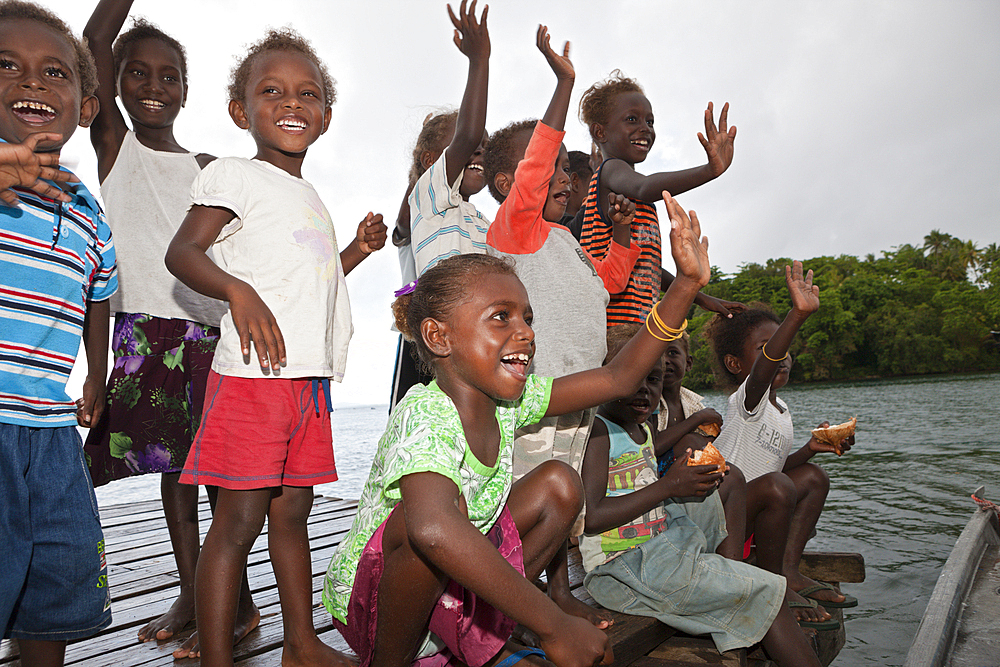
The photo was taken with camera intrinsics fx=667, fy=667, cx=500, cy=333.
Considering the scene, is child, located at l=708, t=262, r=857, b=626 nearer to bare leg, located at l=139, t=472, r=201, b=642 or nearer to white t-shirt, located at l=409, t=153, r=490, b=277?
white t-shirt, located at l=409, t=153, r=490, b=277

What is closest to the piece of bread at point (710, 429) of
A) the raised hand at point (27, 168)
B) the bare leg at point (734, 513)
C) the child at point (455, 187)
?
the bare leg at point (734, 513)

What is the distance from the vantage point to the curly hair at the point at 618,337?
2.81 m

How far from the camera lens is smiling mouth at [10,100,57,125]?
5.14ft

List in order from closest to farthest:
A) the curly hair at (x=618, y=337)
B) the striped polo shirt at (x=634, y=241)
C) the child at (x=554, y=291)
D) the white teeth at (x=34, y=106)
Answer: the white teeth at (x=34, y=106)
the child at (x=554, y=291)
the curly hair at (x=618, y=337)
the striped polo shirt at (x=634, y=241)

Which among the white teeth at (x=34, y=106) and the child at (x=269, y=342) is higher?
the white teeth at (x=34, y=106)

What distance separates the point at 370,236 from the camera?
2297 millimetres

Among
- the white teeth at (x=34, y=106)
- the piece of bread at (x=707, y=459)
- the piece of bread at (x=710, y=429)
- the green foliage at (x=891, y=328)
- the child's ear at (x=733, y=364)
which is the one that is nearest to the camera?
the white teeth at (x=34, y=106)

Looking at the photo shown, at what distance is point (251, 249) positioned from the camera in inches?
73.1

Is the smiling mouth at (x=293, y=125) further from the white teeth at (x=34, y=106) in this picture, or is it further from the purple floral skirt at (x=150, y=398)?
the purple floral skirt at (x=150, y=398)

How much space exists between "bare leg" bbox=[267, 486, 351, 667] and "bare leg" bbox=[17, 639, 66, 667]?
1.69 ft

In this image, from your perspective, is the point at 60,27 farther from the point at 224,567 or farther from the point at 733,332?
the point at 733,332

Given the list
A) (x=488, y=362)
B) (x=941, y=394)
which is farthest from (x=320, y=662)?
(x=941, y=394)

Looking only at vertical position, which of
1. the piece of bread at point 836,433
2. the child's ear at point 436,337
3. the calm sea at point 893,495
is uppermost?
the child's ear at point 436,337

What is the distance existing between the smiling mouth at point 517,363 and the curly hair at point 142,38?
1.78 metres
